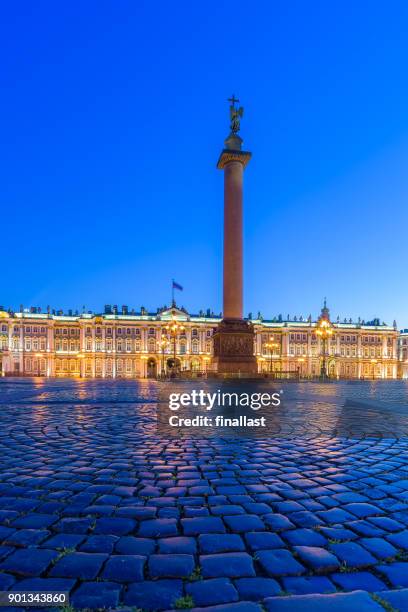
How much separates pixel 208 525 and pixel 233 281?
23219 millimetres

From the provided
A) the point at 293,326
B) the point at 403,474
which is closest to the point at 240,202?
the point at 403,474

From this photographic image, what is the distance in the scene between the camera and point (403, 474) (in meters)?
4.82

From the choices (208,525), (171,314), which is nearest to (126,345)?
(171,314)

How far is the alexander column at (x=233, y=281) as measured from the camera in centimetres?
2528

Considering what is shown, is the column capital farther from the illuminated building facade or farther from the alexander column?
the illuminated building facade

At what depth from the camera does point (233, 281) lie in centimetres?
Result: 2611

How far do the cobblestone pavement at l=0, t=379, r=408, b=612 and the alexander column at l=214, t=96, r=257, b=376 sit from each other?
19045mm

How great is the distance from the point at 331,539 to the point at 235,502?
101 centimetres

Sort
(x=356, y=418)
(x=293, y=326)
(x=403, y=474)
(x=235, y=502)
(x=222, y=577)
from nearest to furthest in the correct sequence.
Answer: (x=222, y=577) < (x=235, y=502) < (x=403, y=474) < (x=356, y=418) < (x=293, y=326)

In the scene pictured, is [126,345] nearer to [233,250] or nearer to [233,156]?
[233,250]

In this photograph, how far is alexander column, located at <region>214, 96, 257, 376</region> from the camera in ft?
82.9

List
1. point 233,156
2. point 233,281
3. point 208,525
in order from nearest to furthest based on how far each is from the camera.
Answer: point 208,525
point 233,281
point 233,156

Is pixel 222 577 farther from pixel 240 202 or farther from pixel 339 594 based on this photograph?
pixel 240 202

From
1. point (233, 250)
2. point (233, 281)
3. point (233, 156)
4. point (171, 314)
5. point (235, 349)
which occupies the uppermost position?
point (233, 156)
